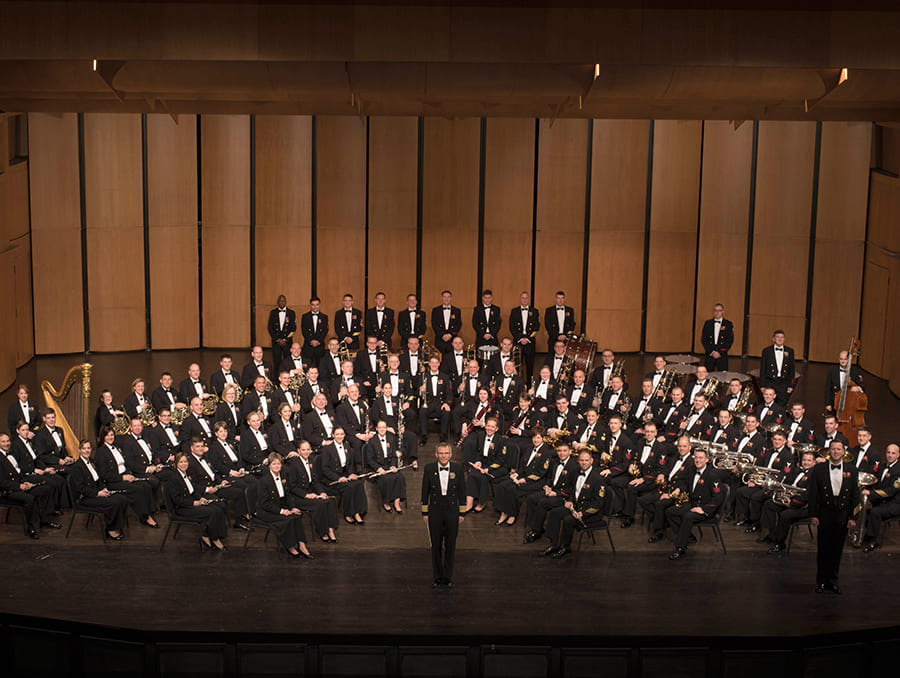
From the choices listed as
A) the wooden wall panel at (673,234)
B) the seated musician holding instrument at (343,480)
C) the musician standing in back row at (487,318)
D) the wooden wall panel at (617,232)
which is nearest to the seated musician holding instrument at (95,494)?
the seated musician holding instrument at (343,480)

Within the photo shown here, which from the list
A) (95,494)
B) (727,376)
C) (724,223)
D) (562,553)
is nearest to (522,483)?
(562,553)

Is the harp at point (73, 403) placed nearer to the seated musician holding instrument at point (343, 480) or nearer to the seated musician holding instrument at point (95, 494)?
the seated musician holding instrument at point (95, 494)

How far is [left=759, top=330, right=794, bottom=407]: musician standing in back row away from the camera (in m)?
15.2

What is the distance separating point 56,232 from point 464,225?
623cm

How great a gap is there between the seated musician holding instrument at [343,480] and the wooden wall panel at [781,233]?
876cm

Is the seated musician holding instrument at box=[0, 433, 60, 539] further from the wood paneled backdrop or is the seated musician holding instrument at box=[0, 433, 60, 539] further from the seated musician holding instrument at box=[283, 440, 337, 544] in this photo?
the wood paneled backdrop

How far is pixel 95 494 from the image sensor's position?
11.9 metres

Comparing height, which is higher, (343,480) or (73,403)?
(73,403)

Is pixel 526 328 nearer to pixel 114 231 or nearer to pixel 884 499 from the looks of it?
pixel 884 499

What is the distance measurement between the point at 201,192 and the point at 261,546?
8.58m

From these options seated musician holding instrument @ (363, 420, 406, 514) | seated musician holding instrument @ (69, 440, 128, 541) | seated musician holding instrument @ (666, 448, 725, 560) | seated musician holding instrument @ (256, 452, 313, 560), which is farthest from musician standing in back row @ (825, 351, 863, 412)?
seated musician holding instrument @ (69, 440, 128, 541)

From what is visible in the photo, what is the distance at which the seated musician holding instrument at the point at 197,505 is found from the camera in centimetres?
1151

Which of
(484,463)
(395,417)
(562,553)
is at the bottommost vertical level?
(562,553)

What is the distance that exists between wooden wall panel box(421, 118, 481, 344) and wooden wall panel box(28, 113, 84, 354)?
5348 mm
